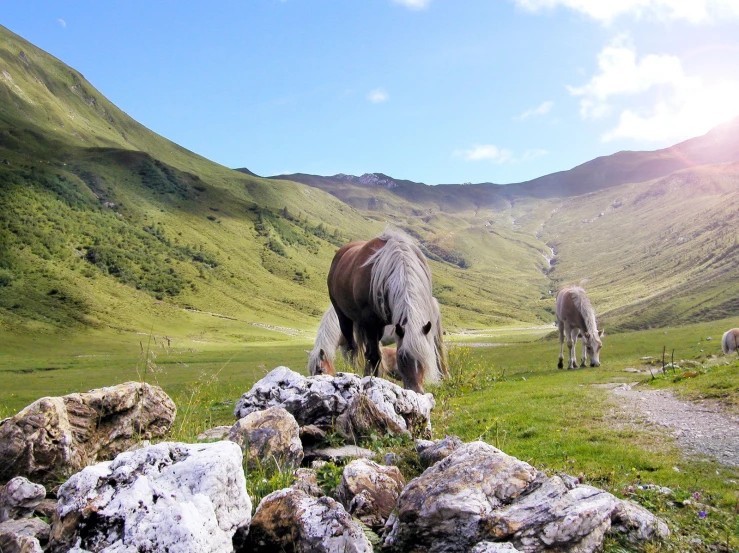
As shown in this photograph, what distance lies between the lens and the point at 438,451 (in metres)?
5.90

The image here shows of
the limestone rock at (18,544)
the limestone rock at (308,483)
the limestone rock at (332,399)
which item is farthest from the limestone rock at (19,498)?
the limestone rock at (332,399)

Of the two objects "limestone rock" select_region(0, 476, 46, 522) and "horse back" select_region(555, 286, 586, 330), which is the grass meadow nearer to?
"limestone rock" select_region(0, 476, 46, 522)

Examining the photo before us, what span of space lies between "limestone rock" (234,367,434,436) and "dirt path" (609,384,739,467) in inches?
171

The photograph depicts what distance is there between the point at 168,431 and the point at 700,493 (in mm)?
6888

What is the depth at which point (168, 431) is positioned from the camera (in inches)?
277

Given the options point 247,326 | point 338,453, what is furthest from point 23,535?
point 247,326

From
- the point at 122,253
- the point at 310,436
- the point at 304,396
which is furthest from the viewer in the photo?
the point at 122,253

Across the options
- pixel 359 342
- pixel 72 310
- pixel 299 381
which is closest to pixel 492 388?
pixel 359 342

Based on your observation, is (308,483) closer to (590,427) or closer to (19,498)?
(19,498)

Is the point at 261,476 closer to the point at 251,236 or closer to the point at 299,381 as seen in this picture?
the point at 299,381

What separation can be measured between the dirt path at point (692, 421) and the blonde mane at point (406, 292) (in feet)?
14.5

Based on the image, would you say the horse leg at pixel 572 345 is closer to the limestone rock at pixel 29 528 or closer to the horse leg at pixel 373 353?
the horse leg at pixel 373 353

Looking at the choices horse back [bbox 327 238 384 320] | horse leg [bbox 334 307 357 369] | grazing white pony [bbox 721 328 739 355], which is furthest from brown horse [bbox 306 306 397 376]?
grazing white pony [bbox 721 328 739 355]

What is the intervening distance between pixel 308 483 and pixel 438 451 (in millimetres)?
1614
